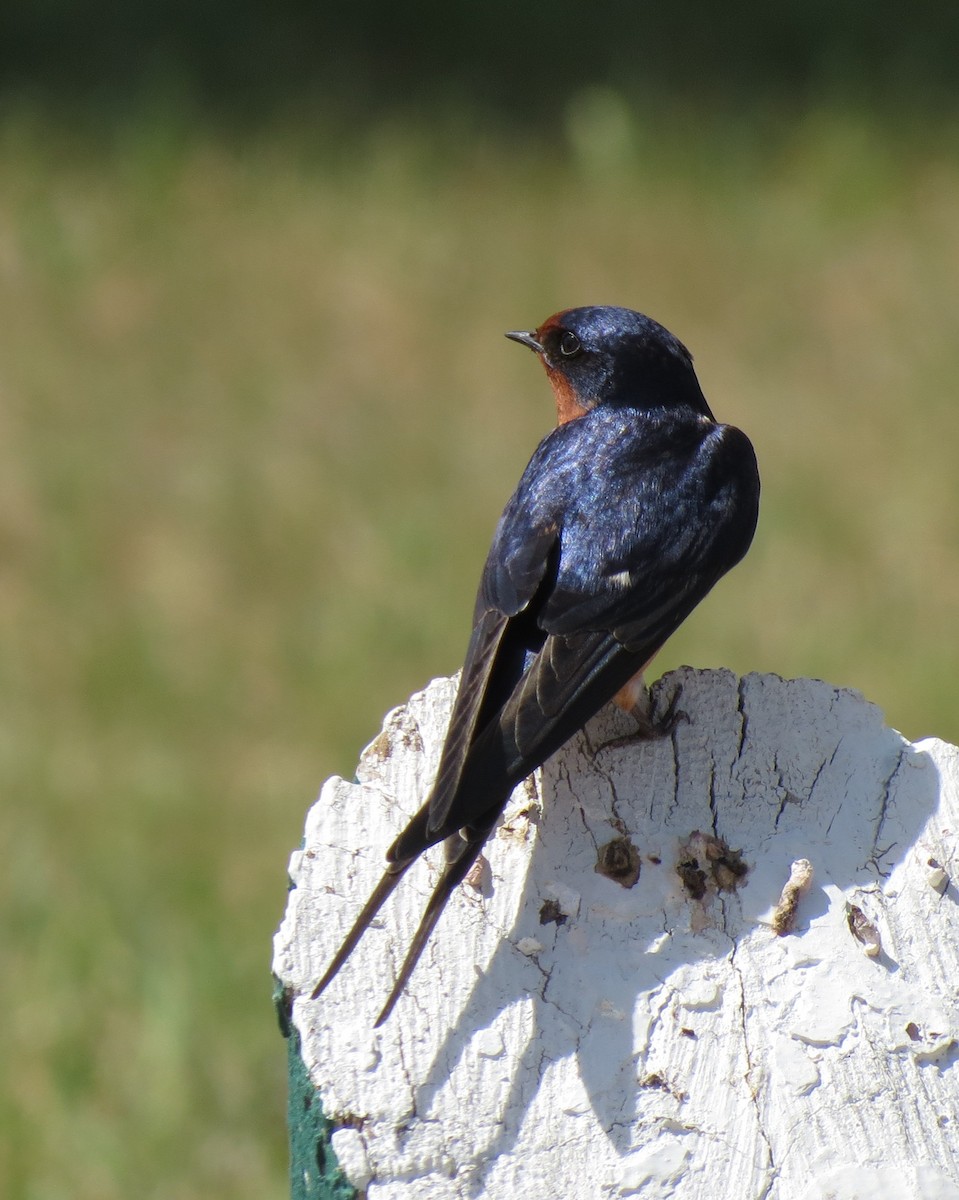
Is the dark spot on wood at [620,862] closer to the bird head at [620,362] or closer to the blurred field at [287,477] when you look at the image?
the bird head at [620,362]

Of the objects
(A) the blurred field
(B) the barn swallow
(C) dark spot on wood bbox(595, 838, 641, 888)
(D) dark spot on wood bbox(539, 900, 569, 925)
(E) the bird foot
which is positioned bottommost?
(D) dark spot on wood bbox(539, 900, 569, 925)

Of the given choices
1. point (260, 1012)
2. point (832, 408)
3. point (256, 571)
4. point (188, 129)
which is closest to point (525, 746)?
point (260, 1012)

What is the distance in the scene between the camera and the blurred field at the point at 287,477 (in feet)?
13.3

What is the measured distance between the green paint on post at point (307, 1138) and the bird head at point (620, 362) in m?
1.24

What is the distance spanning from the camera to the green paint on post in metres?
1.95

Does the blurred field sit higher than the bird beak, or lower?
higher

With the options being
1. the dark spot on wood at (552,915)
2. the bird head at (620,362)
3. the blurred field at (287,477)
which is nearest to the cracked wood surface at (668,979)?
the dark spot on wood at (552,915)

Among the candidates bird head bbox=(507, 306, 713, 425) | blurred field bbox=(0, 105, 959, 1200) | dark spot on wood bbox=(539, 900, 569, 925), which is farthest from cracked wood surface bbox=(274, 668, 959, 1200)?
blurred field bbox=(0, 105, 959, 1200)

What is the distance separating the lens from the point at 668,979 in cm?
205

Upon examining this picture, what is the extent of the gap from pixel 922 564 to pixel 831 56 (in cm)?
312

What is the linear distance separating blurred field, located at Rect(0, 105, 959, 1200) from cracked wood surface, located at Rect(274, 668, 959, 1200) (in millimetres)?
1652

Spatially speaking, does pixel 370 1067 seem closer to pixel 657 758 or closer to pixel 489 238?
pixel 657 758

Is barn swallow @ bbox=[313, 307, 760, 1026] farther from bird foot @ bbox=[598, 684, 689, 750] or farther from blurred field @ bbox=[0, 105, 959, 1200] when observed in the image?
blurred field @ bbox=[0, 105, 959, 1200]

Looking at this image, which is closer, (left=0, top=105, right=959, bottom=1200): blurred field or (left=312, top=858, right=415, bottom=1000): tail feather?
(left=312, top=858, right=415, bottom=1000): tail feather
